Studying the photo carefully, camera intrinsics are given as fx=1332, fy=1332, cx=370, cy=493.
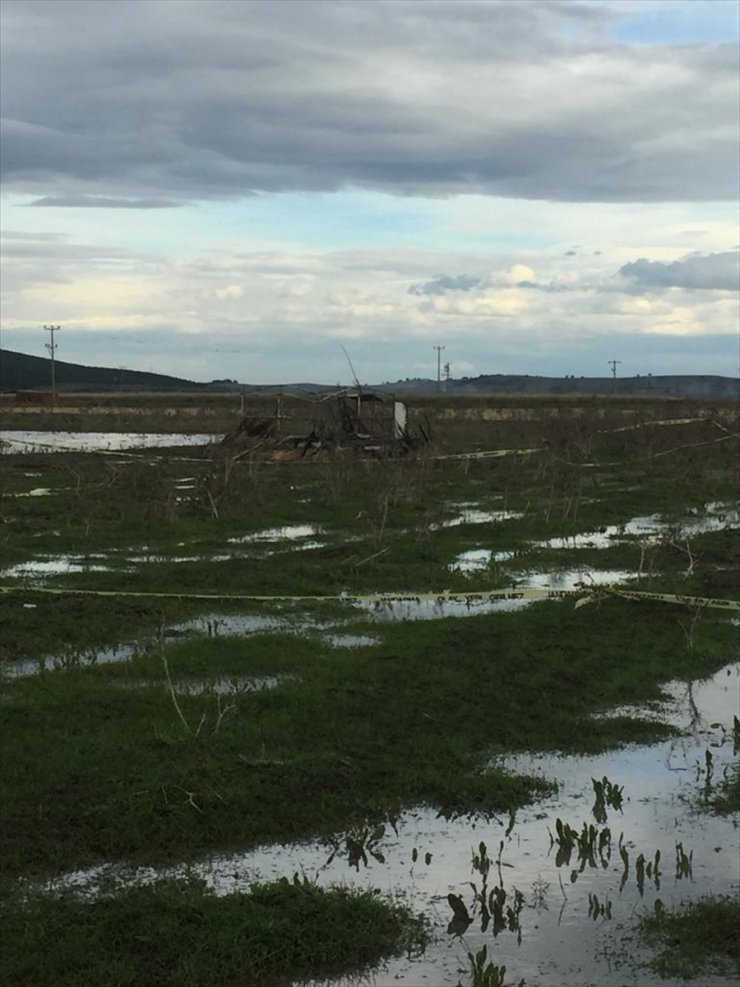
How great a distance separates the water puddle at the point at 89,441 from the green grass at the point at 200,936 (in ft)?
99.2

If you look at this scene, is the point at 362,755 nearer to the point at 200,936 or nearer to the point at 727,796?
the point at 727,796

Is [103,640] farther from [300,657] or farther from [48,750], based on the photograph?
[48,750]

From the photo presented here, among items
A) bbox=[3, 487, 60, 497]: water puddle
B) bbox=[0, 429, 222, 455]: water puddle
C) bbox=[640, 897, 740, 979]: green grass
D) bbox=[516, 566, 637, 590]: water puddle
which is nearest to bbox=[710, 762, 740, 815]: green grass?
bbox=[640, 897, 740, 979]: green grass

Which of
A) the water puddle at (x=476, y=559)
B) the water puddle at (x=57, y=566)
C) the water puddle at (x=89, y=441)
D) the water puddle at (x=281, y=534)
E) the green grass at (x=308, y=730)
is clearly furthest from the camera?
the water puddle at (x=89, y=441)

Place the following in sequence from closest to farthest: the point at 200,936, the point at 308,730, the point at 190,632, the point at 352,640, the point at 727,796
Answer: the point at 200,936, the point at 727,796, the point at 308,730, the point at 352,640, the point at 190,632

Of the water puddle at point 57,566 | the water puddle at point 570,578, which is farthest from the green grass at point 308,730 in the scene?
the water puddle at point 57,566

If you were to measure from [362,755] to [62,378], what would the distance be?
18418 cm

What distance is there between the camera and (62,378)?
610 feet

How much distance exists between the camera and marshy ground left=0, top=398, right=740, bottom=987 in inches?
214

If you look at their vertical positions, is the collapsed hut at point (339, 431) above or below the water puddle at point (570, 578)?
above

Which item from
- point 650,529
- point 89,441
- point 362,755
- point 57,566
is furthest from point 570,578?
point 89,441

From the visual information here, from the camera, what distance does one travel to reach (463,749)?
8008mm

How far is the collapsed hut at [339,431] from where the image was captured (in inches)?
1255

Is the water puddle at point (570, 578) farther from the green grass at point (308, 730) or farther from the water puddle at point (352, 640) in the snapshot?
the water puddle at point (352, 640)
